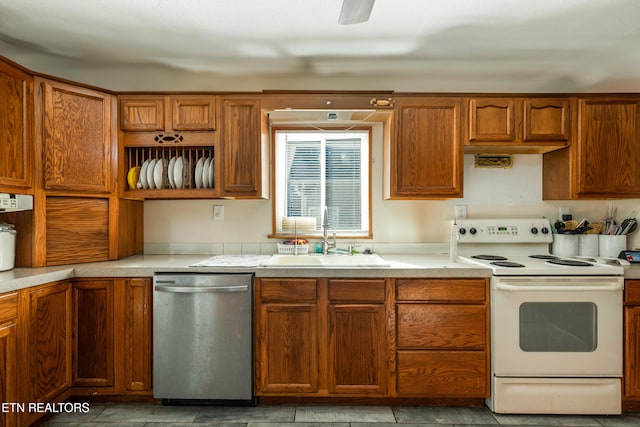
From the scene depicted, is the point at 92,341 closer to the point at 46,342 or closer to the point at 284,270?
the point at 46,342

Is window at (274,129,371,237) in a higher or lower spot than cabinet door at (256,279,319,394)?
higher

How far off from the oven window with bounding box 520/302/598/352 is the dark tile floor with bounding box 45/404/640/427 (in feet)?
1.42

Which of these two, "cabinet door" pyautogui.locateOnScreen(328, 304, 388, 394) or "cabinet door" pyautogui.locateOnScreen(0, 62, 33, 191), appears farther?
"cabinet door" pyautogui.locateOnScreen(328, 304, 388, 394)

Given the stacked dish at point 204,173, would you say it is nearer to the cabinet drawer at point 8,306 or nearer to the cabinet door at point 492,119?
the cabinet drawer at point 8,306

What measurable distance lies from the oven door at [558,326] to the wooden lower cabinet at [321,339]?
29.6 inches

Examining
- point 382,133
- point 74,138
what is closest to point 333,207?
point 382,133

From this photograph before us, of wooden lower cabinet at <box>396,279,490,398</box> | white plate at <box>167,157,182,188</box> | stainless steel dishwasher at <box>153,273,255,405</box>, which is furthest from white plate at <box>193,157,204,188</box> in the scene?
wooden lower cabinet at <box>396,279,490,398</box>

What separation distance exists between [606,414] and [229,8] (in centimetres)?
332

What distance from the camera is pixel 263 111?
2488 millimetres

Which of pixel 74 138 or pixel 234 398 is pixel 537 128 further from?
pixel 74 138

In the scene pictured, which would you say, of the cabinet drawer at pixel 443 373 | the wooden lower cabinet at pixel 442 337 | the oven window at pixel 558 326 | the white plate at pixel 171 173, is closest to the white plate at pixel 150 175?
the white plate at pixel 171 173

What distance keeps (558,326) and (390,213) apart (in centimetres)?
134

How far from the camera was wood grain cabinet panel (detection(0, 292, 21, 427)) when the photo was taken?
174cm

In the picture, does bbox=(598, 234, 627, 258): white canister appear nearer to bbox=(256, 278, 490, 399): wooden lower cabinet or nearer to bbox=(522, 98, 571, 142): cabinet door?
bbox=(522, 98, 571, 142): cabinet door
